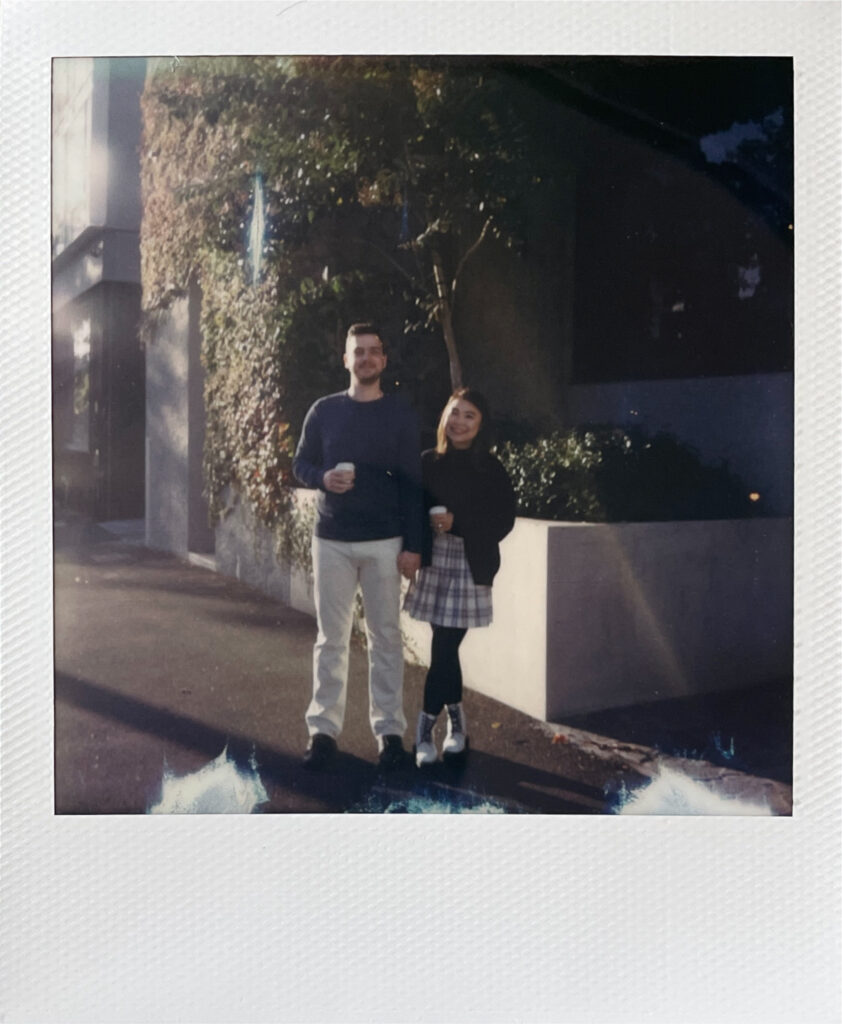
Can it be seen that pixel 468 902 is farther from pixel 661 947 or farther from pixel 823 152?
pixel 823 152

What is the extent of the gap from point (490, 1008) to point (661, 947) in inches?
23.0

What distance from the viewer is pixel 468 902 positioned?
2986mm

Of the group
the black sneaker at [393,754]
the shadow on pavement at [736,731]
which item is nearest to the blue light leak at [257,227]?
the black sneaker at [393,754]

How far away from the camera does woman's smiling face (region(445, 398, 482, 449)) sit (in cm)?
298

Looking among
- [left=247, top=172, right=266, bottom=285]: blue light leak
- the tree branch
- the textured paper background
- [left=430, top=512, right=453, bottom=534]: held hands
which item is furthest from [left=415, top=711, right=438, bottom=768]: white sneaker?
[left=247, top=172, right=266, bottom=285]: blue light leak

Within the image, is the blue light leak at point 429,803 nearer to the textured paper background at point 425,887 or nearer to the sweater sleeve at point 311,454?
the textured paper background at point 425,887

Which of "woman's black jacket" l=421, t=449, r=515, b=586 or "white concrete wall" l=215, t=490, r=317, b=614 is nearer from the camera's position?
"woman's black jacket" l=421, t=449, r=515, b=586

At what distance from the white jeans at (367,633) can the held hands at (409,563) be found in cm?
2

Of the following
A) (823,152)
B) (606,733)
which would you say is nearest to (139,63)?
(823,152)

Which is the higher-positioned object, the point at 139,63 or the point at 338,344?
the point at 139,63

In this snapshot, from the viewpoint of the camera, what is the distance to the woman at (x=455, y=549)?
9.81 feet

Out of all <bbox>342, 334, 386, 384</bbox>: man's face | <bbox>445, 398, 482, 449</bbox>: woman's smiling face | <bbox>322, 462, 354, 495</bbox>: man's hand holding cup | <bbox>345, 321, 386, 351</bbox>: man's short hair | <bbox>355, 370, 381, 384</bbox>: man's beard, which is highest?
<bbox>345, 321, 386, 351</bbox>: man's short hair

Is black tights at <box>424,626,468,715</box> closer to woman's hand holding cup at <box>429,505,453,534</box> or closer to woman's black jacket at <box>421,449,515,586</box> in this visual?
woman's black jacket at <box>421,449,515,586</box>

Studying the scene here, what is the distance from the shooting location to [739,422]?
3002 millimetres
